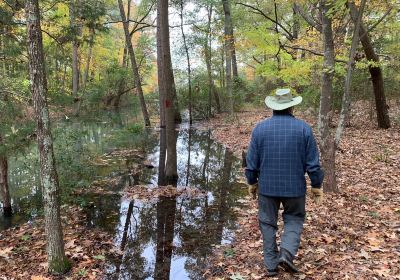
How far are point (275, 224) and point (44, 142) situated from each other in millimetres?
3270

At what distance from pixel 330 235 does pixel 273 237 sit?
1.60 meters

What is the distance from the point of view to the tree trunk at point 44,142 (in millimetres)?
4523

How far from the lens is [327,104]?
23.4ft

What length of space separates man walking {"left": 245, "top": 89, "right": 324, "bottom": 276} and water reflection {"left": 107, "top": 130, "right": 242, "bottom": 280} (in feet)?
4.38

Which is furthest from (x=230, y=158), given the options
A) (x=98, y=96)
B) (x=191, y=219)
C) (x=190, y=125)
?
(x=98, y=96)

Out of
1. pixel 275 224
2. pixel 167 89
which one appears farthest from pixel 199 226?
pixel 167 89

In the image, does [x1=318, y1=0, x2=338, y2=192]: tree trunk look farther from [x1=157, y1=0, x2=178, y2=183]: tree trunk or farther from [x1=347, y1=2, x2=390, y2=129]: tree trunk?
[x1=347, y1=2, x2=390, y2=129]: tree trunk

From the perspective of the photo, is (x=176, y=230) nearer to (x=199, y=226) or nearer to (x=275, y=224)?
(x=199, y=226)

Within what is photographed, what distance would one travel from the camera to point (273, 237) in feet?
14.0

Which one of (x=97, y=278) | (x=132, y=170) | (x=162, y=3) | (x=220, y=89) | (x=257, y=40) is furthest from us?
(x=220, y=89)

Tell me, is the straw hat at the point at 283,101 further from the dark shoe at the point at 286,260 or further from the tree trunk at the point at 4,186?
the tree trunk at the point at 4,186

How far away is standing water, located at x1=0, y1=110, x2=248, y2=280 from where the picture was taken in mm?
5535

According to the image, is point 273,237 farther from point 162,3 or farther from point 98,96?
point 98,96

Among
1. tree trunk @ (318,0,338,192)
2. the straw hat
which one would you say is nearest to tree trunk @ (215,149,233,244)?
tree trunk @ (318,0,338,192)
